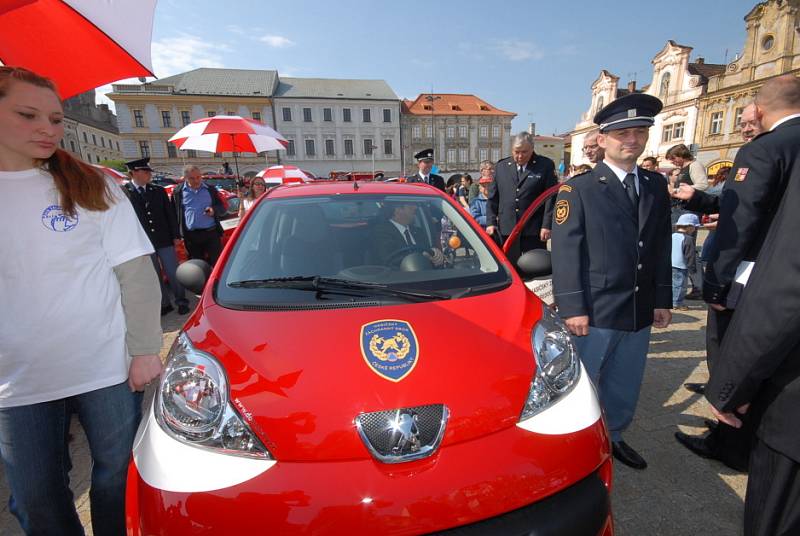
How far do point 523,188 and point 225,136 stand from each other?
223 inches

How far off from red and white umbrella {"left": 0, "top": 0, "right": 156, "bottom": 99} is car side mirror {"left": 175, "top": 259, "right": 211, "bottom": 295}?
89 centimetres

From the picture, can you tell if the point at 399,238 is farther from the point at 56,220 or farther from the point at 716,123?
the point at 716,123

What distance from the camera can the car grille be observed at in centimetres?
115

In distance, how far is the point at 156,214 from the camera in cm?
481

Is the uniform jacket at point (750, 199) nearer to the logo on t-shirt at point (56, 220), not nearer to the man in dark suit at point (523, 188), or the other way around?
the man in dark suit at point (523, 188)

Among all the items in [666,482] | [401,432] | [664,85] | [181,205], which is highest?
[664,85]

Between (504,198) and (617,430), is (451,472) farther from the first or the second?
(504,198)

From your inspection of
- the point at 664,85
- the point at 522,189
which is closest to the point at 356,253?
the point at 522,189

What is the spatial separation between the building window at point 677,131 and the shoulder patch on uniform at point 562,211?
127ft

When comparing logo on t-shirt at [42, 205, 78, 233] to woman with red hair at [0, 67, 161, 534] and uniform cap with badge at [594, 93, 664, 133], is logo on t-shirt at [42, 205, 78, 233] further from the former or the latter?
uniform cap with badge at [594, 93, 664, 133]

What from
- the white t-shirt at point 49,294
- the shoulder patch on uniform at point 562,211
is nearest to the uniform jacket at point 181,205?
the white t-shirt at point 49,294

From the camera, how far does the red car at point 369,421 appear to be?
107cm

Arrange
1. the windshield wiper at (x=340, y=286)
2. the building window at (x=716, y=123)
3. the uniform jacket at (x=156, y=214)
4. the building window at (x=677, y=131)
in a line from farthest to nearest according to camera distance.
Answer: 1. the building window at (x=677, y=131)
2. the building window at (x=716, y=123)
3. the uniform jacket at (x=156, y=214)
4. the windshield wiper at (x=340, y=286)

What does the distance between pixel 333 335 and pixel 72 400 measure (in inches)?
39.2
